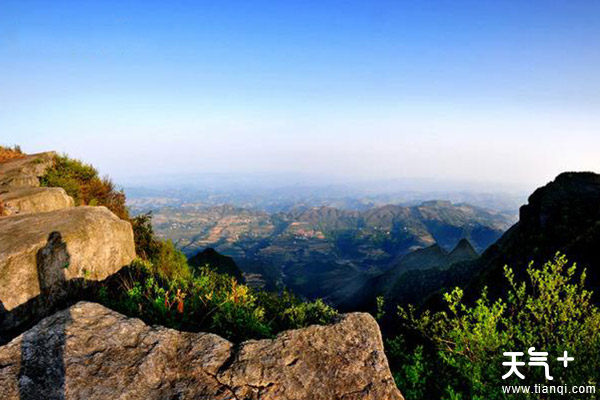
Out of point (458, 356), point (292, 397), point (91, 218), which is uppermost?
point (91, 218)

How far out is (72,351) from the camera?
17.8 ft

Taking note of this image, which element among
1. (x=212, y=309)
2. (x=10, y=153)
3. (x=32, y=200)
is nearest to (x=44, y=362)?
(x=212, y=309)

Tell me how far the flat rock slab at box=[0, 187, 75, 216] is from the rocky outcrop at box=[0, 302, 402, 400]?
31.3 ft

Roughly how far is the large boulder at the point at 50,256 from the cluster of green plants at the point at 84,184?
25.4 ft

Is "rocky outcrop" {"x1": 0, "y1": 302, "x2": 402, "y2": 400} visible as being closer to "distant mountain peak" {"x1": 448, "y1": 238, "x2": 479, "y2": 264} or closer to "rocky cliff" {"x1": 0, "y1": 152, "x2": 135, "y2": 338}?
"rocky cliff" {"x1": 0, "y1": 152, "x2": 135, "y2": 338}

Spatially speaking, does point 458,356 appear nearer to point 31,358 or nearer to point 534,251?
point 31,358

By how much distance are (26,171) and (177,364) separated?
20.3 meters

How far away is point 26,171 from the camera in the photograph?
19.0m

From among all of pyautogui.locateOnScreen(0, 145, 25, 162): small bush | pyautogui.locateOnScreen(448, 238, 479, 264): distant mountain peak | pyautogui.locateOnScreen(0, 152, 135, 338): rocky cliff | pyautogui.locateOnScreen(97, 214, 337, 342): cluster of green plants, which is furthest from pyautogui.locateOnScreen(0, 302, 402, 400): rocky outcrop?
pyautogui.locateOnScreen(448, 238, 479, 264): distant mountain peak

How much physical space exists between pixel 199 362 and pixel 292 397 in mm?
1768

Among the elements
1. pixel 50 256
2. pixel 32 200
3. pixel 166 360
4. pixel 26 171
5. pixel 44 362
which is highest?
pixel 26 171

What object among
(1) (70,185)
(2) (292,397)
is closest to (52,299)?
(2) (292,397)

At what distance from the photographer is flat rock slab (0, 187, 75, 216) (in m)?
13.3

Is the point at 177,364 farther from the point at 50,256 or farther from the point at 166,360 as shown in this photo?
the point at 50,256
